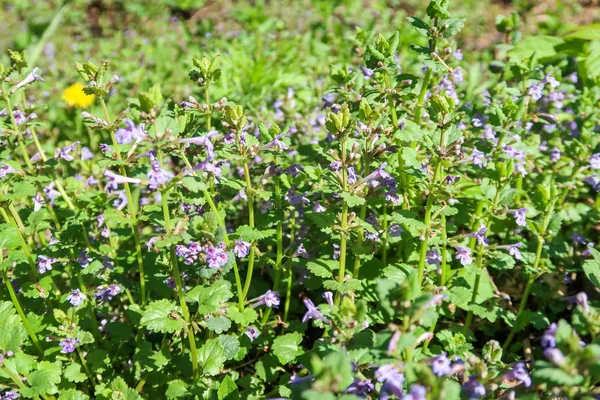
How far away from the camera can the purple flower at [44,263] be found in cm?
309

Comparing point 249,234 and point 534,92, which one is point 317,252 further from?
point 534,92

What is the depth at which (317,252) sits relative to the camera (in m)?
3.61

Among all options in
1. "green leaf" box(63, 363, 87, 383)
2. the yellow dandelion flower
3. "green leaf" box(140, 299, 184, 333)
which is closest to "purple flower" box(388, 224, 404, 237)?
"green leaf" box(140, 299, 184, 333)

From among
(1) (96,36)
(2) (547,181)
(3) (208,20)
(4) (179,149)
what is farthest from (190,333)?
(1) (96,36)

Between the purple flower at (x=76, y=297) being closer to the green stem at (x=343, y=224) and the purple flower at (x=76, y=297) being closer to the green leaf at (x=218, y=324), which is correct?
the green leaf at (x=218, y=324)

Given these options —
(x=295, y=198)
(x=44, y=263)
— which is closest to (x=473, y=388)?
(x=295, y=198)

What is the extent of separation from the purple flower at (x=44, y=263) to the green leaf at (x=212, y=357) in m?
1.01

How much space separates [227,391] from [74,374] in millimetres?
890

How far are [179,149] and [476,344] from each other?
99.1 inches

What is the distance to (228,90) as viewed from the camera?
650 centimetres

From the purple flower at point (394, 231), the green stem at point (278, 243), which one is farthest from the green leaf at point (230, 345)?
the purple flower at point (394, 231)

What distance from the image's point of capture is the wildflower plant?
2252mm

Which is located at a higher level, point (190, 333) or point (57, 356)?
point (190, 333)

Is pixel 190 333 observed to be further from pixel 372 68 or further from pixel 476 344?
pixel 476 344
